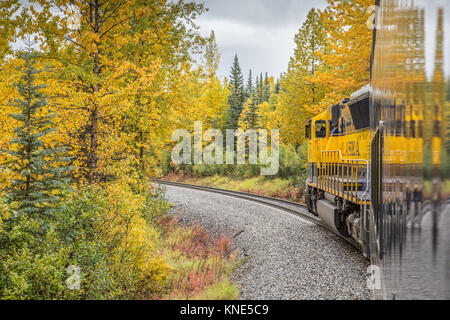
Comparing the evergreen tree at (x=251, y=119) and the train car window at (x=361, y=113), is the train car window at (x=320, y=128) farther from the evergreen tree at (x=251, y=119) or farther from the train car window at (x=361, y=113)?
the evergreen tree at (x=251, y=119)

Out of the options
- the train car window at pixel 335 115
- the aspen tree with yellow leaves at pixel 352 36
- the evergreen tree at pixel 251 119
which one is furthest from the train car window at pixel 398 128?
the evergreen tree at pixel 251 119

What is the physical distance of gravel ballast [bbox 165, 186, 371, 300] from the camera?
5965 millimetres

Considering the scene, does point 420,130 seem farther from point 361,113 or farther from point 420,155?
point 361,113

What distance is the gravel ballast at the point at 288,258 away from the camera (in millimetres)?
5965

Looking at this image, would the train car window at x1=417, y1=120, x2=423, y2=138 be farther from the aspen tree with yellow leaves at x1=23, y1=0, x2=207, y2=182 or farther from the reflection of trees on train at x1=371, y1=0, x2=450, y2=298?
the aspen tree with yellow leaves at x1=23, y1=0, x2=207, y2=182

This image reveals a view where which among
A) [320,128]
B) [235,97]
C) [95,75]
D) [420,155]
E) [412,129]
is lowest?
[420,155]

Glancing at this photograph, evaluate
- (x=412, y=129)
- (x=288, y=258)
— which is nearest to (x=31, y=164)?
(x=288, y=258)
